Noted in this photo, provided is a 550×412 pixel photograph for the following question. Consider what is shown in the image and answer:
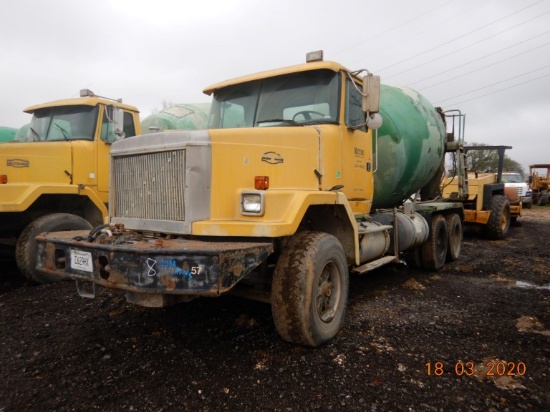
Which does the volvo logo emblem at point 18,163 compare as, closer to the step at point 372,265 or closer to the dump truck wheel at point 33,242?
the dump truck wheel at point 33,242

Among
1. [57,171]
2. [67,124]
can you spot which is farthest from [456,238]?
[67,124]

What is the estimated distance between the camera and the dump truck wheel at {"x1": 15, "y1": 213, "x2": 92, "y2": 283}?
5508mm

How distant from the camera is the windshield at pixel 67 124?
6.71 m

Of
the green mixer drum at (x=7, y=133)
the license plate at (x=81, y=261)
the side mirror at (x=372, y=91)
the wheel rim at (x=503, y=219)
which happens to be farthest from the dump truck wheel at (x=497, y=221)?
the green mixer drum at (x=7, y=133)

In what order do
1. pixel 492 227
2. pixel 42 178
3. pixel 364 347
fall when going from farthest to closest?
pixel 492 227 → pixel 42 178 → pixel 364 347

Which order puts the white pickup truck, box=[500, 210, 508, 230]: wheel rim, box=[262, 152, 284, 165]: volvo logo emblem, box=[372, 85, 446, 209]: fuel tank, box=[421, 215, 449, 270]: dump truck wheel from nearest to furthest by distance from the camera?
box=[262, 152, 284, 165]: volvo logo emblem, box=[372, 85, 446, 209]: fuel tank, box=[421, 215, 449, 270]: dump truck wheel, box=[500, 210, 508, 230]: wheel rim, the white pickup truck

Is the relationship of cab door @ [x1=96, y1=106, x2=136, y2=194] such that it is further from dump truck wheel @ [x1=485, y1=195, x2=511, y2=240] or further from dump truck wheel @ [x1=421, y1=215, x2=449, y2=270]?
dump truck wheel @ [x1=485, y1=195, x2=511, y2=240]

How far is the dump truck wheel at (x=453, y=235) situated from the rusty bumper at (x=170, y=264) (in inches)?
229

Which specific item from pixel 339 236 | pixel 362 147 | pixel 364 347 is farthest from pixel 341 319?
pixel 362 147

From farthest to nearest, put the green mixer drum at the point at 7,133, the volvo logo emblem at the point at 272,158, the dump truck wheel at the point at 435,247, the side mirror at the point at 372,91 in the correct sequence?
the green mixer drum at the point at 7,133 < the dump truck wheel at the point at 435,247 < the side mirror at the point at 372,91 < the volvo logo emblem at the point at 272,158

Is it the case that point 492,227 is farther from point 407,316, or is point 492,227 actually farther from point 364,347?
point 364,347

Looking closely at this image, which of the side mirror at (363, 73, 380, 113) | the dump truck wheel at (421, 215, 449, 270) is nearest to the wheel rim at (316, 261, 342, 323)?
the side mirror at (363, 73, 380, 113)

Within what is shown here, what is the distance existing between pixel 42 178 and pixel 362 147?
4.69 metres

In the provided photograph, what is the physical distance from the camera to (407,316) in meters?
4.58
